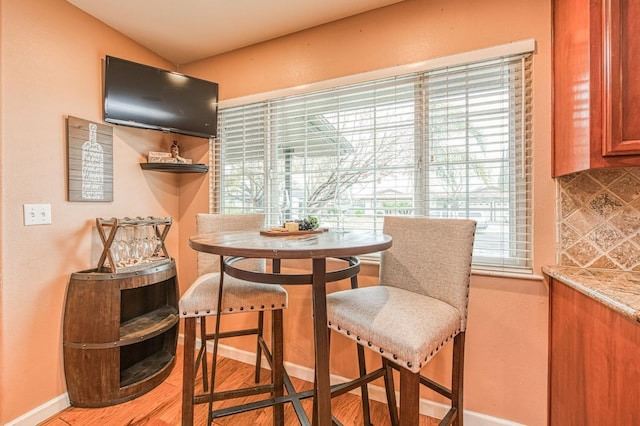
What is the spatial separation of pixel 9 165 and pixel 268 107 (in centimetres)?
158

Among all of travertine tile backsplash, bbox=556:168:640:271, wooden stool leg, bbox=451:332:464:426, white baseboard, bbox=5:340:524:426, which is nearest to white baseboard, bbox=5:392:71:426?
white baseboard, bbox=5:340:524:426

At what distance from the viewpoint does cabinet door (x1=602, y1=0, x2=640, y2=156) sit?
1.07m

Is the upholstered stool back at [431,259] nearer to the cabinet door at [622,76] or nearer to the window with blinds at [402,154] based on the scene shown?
the window with blinds at [402,154]

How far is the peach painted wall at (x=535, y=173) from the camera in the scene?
5.06 ft

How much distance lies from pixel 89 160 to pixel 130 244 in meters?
0.62

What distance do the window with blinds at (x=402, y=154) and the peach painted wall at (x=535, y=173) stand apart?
0.25ft

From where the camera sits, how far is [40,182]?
1.74 metres

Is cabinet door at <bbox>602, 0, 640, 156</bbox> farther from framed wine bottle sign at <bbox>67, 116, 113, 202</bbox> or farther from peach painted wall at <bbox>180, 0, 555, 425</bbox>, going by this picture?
framed wine bottle sign at <bbox>67, 116, 113, 202</bbox>

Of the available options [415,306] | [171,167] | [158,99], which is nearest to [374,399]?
[415,306]

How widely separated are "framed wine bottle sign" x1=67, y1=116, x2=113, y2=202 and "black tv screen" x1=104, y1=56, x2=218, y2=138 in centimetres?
14

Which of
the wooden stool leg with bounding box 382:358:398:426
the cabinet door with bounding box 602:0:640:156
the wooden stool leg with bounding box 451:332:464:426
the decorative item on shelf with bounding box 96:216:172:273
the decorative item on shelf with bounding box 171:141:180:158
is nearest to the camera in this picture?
the cabinet door with bounding box 602:0:640:156

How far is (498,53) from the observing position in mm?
1594

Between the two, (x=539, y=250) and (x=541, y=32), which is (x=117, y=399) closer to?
(x=539, y=250)

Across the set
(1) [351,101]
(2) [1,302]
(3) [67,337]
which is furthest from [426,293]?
(2) [1,302]
